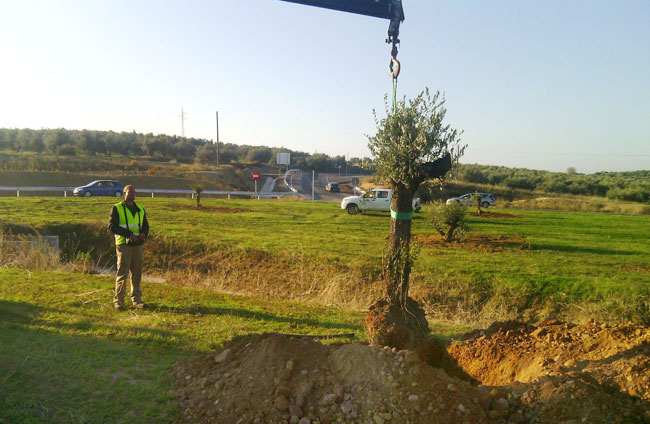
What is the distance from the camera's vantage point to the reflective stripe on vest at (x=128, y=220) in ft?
23.0

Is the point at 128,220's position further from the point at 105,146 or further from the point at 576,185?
the point at 105,146

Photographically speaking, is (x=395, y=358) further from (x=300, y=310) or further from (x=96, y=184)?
(x=96, y=184)

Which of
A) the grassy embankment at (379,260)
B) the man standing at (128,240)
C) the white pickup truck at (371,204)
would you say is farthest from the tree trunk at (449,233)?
the man standing at (128,240)

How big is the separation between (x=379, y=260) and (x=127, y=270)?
6.93m

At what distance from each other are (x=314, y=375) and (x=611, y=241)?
58.8ft

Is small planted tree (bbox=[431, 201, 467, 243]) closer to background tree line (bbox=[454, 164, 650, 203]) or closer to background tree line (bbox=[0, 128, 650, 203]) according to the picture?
background tree line (bbox=[0, 128, 650, 203])

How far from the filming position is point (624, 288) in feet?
33.4

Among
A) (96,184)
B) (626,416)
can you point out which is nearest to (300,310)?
(626,416)

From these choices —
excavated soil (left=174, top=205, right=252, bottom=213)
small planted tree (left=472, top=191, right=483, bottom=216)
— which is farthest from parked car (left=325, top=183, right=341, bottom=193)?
small planted tree (left=472, top=191, right=483, bottom=216)

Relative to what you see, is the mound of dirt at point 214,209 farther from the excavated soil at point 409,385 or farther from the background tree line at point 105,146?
the background tree line at point 105,146

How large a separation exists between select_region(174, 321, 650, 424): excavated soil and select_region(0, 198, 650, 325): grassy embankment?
456cm

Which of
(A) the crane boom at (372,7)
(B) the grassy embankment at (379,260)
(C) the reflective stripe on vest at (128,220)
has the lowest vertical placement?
(B) the grassy embankment at (379,260)

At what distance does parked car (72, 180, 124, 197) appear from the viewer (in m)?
30.4

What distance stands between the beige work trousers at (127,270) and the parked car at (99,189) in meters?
26.7
